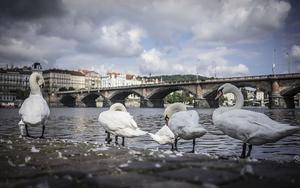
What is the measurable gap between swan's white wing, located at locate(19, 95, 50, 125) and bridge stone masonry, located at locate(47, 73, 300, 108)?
64267 mm

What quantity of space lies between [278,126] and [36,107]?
6538mm

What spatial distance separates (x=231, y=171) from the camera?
374 centimetres

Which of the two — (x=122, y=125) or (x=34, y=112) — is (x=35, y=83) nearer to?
(x=34, y=112)

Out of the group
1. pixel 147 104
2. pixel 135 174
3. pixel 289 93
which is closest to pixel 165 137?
pixel 135 174

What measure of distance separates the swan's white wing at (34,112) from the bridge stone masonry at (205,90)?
64267 mm

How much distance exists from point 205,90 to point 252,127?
77654mm

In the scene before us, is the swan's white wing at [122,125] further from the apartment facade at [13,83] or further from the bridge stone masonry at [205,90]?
the apartment facade at [13,83]

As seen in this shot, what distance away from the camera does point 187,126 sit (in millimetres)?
7711

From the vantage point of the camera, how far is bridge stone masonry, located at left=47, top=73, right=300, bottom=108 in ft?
226

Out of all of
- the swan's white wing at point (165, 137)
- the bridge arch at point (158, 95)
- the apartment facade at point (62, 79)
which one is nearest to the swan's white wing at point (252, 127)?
the swan's white wing at point (165, 137)

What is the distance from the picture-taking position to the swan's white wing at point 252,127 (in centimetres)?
591

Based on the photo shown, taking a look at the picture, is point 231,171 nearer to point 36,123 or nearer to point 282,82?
point 36,123

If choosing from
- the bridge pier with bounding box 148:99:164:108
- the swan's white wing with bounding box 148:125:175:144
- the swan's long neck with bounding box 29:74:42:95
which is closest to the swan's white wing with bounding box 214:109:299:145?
the swan's white wing with bounding box 148:125:175:144

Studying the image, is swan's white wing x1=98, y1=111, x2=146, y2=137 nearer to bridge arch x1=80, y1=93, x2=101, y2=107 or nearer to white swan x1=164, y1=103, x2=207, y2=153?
white swan x1=164, y1=103, x2=207, y2=153
